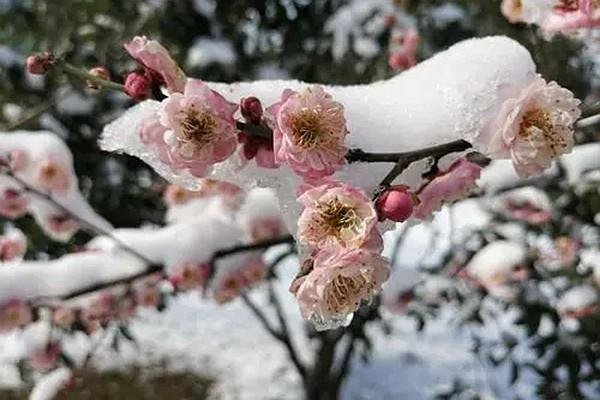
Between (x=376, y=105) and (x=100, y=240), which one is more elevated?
(x=376, y=105)

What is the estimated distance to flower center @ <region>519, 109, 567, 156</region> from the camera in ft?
2.29

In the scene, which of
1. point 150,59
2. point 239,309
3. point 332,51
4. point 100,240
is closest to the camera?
point 150,59

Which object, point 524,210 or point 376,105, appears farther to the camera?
point 524,210

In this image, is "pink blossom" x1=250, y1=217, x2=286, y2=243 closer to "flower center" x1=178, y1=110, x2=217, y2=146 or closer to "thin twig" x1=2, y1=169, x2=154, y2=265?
"thin twig" x1=2, y1=169, x2=154, y2=265

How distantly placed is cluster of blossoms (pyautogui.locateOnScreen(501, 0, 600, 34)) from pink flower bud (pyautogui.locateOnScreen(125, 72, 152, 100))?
0.41m

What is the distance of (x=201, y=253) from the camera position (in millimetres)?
1735

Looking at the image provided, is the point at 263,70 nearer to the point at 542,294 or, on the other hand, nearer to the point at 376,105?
the point at 542,294

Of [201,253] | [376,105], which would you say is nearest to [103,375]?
[201,253]

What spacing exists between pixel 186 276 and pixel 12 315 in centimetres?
28

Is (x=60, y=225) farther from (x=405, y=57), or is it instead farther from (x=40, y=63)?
(x=40, y=63)

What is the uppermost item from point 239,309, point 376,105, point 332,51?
point 376,105

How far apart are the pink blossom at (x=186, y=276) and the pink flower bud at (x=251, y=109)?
95 cm

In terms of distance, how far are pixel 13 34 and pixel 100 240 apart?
3.19 feet

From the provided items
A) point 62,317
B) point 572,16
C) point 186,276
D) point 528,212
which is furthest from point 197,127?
point 528,212
